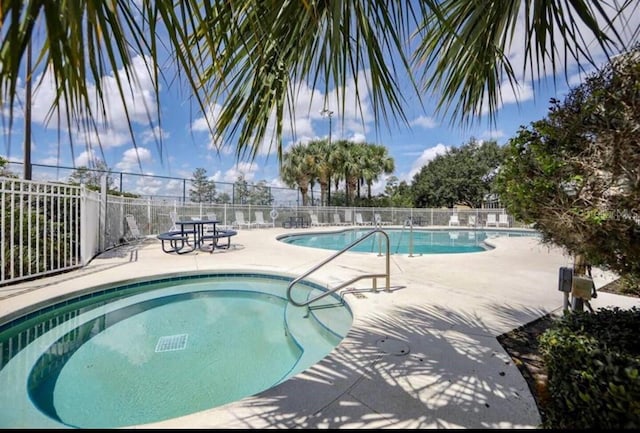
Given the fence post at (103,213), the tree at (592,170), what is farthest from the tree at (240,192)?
the tree at (592,170)

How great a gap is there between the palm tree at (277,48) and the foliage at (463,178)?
32372 mm

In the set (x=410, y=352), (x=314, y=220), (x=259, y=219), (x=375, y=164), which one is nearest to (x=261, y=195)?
(x=259, y=219)

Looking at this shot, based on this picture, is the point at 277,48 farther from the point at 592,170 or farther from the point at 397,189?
the point at 397,189

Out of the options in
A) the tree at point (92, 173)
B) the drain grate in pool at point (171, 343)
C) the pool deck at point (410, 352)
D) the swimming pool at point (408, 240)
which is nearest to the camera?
the tree at point (92, 173)

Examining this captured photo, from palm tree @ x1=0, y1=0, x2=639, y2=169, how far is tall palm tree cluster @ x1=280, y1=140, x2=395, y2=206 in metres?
19.8

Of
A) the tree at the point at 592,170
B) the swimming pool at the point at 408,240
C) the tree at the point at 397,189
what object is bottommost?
the swimming pool at the point at 408,240

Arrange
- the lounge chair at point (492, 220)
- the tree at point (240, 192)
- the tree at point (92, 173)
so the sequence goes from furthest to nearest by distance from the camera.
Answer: the lounge chair at point (492, 220), the tree at point (240, 192), the tree at point (92, 173)

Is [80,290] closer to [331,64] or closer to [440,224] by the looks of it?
[331,64]

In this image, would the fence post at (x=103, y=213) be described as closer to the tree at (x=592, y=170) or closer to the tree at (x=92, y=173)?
the tree at (x=92, y=173)

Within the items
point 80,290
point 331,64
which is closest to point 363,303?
point 331,64

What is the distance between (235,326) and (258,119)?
3.30m

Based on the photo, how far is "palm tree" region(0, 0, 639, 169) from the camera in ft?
2.36

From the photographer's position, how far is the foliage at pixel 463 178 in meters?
31.6

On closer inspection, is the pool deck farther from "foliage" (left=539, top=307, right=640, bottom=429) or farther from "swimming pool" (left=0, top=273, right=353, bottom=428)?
"swimming pool" (left=0, top=273, right=353, bottom=428)
